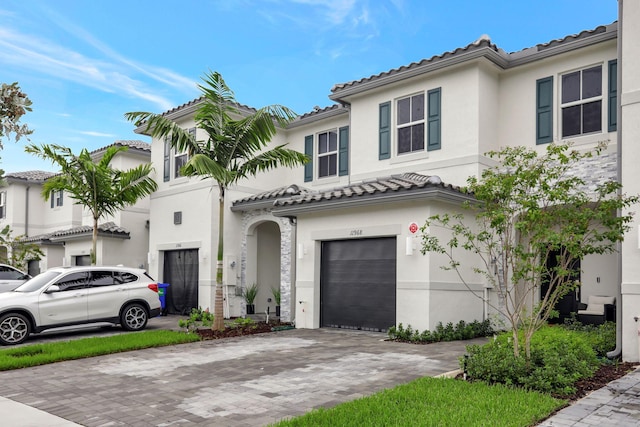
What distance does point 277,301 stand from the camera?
707 inches

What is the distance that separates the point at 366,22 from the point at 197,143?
511cm

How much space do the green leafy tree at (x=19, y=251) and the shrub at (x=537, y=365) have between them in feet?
72.0

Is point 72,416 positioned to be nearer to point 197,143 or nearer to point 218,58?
point 197,143

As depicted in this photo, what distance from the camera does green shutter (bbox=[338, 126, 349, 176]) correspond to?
17.5m

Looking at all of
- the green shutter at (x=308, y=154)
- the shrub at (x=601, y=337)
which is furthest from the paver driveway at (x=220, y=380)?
the green shutter at (x=308, y=154)

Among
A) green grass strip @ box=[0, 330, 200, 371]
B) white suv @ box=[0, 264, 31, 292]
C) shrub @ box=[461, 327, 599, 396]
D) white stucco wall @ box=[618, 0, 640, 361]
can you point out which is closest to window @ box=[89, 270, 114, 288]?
green grass strip @ box=[0, 330, 200, 371]

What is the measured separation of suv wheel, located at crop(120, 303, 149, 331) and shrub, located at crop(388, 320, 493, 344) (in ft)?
22.0

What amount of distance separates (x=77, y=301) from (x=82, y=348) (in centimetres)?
275

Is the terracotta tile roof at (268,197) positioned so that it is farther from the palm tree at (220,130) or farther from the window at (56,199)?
the window at (56,199)

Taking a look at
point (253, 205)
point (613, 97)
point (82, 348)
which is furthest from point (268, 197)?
point (613, 97)

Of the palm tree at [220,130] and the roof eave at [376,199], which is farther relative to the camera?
the palm tree at [220,130]

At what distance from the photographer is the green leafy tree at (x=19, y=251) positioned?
79.7ft

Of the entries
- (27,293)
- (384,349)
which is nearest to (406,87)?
(384,349)

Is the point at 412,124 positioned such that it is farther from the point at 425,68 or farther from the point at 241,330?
the point at 241,330
